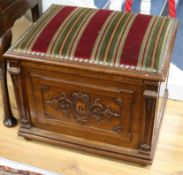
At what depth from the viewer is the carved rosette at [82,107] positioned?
53.7 inches

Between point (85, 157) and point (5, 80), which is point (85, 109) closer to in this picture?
point (85, 157)

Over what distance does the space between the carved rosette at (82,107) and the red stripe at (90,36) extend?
0.17m

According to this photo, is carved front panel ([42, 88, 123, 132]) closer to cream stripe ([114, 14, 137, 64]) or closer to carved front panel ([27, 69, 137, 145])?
carved front panel ([27, 69, 137, 145])

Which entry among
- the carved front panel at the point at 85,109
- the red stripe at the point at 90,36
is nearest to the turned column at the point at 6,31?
the carved front panel at the point at 85,109

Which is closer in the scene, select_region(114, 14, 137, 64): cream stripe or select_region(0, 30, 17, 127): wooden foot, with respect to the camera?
select_region(114, 14, 137, 64): cream stripe

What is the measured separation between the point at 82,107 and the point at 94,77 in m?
0.16

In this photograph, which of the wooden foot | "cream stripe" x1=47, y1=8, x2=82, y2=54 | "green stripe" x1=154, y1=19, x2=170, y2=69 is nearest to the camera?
"green stripe" x1=154, y1=19, x2=170, y2=69

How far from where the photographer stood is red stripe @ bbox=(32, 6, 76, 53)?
1324 mm

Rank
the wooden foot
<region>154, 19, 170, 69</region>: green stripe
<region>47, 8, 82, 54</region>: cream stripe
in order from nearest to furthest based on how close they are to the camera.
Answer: <region>154, 19, 170, 69</region>: green stripe < <region>47, 8, 82, 54</region>: cream stripe < the wooden foot

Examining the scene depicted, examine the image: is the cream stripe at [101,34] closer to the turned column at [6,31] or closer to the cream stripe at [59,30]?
the cream stripe at [59,30]

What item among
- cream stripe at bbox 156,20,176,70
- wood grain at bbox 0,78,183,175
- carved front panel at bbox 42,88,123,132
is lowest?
wood grain at bbox 0,78,183,175

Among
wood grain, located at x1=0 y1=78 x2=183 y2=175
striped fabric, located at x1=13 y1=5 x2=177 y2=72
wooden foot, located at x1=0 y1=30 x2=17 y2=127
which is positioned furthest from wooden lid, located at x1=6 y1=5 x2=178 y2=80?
wood grain, located at x1=0 y1=78 x2=183 y2=175

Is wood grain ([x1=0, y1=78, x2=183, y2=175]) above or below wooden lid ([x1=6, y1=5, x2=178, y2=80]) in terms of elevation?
below

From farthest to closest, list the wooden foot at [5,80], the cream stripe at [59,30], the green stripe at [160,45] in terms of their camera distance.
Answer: the wooden foot at [5,80], the cream stripe at [59,30], the green stripe at [160,45]
